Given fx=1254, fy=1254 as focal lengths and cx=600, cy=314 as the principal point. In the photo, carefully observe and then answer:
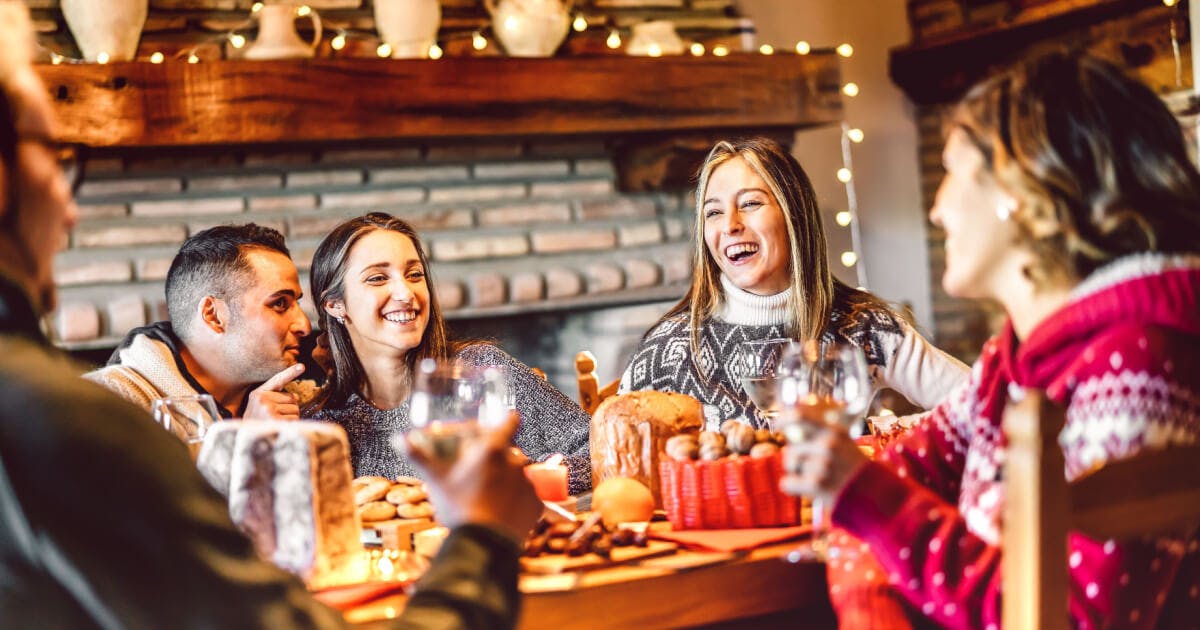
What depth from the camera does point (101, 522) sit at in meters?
0.90

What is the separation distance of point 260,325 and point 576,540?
147cm

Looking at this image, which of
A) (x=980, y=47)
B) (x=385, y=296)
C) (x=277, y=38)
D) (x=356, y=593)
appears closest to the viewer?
(x=356, y=593)

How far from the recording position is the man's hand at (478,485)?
1.12 metres

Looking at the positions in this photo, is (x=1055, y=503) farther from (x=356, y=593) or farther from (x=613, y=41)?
(x=613, y=41)

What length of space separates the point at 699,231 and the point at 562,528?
134cm

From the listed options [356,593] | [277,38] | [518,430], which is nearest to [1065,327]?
[356,593]

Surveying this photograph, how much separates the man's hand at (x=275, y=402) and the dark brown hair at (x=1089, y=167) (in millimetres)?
1566

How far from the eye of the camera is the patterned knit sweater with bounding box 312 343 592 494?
2764 millimetres

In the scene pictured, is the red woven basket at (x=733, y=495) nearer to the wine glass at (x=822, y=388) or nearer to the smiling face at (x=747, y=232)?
the wine glass at (x=822, y=388)

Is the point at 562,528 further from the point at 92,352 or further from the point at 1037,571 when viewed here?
the point at 92,352

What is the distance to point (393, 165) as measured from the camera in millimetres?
3898

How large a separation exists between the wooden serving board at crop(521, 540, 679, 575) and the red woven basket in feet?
0.29

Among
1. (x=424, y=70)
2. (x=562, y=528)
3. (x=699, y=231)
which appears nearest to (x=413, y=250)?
(x=699, y=231)

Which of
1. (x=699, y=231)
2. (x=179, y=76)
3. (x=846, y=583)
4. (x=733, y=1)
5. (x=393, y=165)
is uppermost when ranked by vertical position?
(x=733, y=1)
